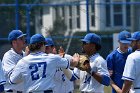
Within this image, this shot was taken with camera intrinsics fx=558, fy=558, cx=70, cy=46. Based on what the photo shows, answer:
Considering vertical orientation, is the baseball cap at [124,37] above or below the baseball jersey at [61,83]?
above

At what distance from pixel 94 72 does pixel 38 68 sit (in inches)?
35.7

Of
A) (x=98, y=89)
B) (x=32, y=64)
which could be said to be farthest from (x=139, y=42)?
(x=32, y=64)

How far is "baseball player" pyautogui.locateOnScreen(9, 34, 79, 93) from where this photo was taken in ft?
24.9

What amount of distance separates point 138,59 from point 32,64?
1.49 m

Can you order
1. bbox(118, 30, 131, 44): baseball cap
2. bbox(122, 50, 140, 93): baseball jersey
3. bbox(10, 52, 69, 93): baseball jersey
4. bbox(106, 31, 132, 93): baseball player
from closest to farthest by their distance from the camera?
bbox(10, 52, 69, 93): baseball jersey < bbox(122, 50, 140, 93): baseball jersey < bbox(118, 30, 131, 44): baseball cap < bbox(106, 31, 132, 93): baseball player

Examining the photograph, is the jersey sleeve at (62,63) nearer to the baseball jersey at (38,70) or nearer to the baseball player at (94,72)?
the baseball jersey at (38,70)

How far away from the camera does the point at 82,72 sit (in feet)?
27.4

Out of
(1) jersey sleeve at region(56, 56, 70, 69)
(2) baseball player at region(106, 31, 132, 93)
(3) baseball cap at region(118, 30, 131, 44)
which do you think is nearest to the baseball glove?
(1) jersey sleeve at region(56, 56, 70, 69)

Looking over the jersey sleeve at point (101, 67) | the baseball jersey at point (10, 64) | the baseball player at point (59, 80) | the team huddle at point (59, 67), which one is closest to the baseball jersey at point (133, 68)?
the team huddle at point (59, 67)

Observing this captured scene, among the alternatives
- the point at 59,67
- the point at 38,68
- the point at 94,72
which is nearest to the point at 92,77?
the point at 94,72

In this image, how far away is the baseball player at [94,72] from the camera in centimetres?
802

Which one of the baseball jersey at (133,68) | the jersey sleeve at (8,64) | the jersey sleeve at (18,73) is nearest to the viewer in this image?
the jersey sleeve at (18,73)

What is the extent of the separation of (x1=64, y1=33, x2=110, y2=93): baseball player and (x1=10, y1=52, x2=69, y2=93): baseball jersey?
62cm

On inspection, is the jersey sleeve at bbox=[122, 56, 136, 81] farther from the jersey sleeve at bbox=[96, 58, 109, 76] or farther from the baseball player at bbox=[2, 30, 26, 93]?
the baseball player at bbox=[2, 30, 26, 93]
